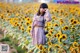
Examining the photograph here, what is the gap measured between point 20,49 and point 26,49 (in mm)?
71

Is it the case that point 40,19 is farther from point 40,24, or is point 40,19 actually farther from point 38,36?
point 38,36

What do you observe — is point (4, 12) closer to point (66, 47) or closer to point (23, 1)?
point (23, 1)

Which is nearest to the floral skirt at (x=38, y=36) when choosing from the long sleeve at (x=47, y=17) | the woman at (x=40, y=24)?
the woman at (x=40, y=24)

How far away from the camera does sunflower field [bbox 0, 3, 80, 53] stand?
10.1 feet

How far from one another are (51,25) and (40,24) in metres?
0.12

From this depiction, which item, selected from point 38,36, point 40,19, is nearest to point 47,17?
point 40,19

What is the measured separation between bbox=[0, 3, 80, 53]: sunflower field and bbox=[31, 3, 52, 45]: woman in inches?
1.7

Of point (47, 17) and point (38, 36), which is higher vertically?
point (47, 17)

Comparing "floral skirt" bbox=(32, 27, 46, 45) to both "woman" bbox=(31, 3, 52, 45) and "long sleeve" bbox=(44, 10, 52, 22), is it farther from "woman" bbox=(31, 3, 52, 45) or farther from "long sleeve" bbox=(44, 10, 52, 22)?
"long sleeve" bbox=(44, 10, 52, 22)

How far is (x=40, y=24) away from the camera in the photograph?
310cm

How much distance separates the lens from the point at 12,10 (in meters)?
3.23

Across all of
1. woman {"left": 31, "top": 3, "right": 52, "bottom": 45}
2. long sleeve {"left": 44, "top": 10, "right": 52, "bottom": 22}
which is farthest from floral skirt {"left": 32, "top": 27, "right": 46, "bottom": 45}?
long sleeve {"left": 44, "top": 10, "right": 52, "bottom": 22}

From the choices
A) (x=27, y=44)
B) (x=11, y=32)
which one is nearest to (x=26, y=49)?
(x=27, y=44)

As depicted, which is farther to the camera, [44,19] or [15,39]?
[15,39]
